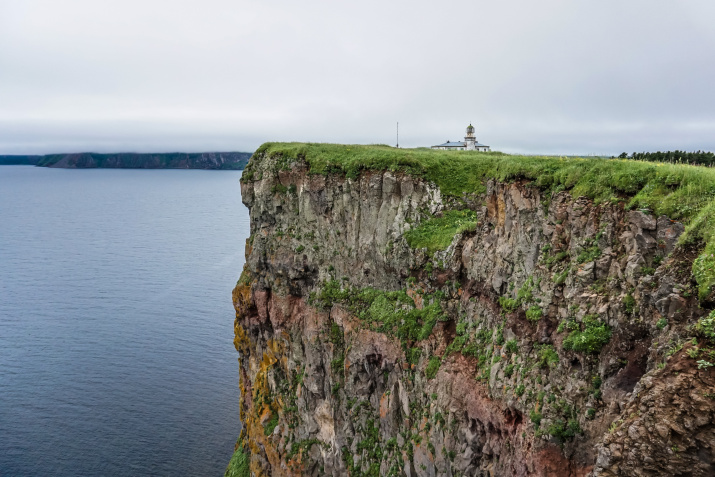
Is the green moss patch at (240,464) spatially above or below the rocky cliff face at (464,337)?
below

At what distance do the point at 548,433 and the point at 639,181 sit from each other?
34.1ft

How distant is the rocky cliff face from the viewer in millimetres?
14633

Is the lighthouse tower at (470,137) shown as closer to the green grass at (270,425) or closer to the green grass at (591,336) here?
the green grass at (270,425)

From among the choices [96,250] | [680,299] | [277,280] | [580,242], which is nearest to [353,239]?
[277,280]

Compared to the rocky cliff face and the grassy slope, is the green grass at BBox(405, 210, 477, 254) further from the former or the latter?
the grassy slope

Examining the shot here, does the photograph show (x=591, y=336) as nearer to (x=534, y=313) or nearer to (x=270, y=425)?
(x=534, y=313)

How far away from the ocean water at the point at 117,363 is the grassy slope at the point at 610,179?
43.6 m

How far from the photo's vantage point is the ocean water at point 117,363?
189 ft

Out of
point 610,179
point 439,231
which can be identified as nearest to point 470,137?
point 439,231

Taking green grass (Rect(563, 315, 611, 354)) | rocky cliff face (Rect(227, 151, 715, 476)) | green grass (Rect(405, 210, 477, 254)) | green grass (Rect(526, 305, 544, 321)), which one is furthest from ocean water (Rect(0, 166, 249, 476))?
green grass (Rect(563, 315, 611, 354))

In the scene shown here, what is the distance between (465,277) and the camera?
29031 mm

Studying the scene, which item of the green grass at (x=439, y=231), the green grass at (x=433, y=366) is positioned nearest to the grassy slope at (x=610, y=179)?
the green grass at (x=439, y=231)

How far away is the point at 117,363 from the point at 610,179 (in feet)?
249

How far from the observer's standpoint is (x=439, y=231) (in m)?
33.2
